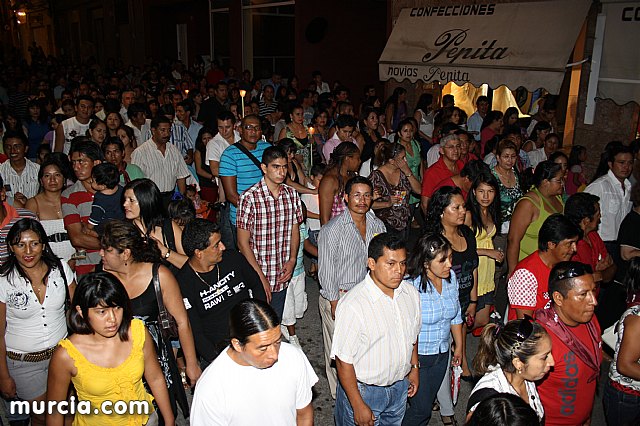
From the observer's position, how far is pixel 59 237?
5.40 m

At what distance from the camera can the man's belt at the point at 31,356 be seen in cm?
393

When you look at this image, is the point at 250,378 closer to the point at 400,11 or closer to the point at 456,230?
the point at 456,230

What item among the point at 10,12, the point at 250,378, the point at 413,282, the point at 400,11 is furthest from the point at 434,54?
the point at 10,12

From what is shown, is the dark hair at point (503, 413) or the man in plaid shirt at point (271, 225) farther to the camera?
the man in plaid shirt at point (271, 225)

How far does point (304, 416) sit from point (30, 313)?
209 cm

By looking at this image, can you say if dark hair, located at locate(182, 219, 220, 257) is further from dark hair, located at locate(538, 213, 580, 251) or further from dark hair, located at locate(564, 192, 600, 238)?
dark hair, located at locate(564, 192, 600, 238)

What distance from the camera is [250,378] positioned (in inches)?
114

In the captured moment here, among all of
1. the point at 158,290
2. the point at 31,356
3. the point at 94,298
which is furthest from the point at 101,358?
the point at 31,356

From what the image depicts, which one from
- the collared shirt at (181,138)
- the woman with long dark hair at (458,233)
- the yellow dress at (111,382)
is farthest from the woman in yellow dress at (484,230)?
the collared shirt at (181,138)

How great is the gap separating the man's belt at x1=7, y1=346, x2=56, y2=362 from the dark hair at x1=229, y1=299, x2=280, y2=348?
1783 millimetres

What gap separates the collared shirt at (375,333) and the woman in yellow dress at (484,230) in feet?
5.87

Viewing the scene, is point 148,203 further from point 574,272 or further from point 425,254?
point 574,272

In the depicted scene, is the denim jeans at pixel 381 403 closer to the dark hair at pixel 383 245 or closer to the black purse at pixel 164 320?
the dark hair at pixel 383 245

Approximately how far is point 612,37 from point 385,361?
7694 millimetres
